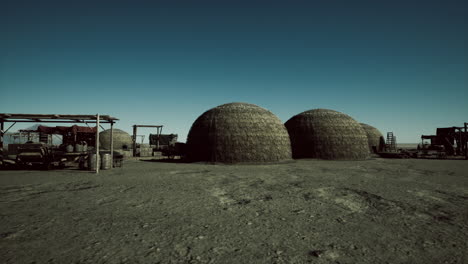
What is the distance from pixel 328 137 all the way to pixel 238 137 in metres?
11.3

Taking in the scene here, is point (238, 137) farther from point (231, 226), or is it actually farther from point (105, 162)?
point (231, 226)

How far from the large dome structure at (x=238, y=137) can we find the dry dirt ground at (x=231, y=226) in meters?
11.9

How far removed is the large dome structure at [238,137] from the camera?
67.9 ft

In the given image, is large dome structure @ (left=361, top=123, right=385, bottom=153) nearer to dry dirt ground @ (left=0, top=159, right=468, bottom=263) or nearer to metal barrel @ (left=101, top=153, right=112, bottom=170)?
dry dirt ground @ (left=0, top=159, right=468, bottom=263)

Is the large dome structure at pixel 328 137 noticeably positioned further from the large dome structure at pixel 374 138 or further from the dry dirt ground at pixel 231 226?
the dry dirt ground at pixel 231 226

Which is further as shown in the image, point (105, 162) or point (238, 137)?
point (238, 137)

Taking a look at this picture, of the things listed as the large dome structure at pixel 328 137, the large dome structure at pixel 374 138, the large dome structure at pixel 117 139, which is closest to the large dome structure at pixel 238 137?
the large dome structure at pixel 328 137

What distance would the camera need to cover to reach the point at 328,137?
25328 mm

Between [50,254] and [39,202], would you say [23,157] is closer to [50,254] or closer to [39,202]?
[39,202]

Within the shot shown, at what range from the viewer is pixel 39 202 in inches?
275

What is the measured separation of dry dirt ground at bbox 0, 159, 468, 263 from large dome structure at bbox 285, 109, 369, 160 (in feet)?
54.1

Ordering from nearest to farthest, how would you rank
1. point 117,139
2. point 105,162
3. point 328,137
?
point 105,162, point 328,137, point 117,139

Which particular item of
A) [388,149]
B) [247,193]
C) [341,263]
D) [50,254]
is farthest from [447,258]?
[388,149]

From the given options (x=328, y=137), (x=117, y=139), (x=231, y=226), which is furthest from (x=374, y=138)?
(x=117, y=139)
